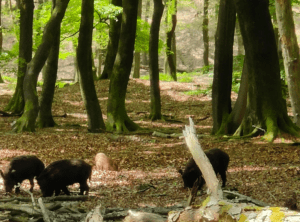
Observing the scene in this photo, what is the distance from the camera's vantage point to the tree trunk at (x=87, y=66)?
17766 mm

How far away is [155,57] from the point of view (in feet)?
74.2

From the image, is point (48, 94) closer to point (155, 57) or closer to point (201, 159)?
point (155, 57)

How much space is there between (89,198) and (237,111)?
988cm

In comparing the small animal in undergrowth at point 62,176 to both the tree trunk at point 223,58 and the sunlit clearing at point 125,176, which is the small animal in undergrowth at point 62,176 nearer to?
the sunlit clearing at point 125,176

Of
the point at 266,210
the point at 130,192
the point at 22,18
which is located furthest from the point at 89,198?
the point at 22,18

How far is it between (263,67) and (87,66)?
296 inches

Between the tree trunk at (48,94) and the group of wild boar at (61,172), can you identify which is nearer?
the group of wild boar at (61,172)

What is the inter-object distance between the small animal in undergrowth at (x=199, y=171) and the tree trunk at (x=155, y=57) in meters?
14.6

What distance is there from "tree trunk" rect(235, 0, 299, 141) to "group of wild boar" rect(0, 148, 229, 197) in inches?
224

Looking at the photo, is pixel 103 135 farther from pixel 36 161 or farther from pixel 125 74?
pixel 36 161

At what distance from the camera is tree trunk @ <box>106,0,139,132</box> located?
59.5 ft

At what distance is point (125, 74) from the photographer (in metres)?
18.3

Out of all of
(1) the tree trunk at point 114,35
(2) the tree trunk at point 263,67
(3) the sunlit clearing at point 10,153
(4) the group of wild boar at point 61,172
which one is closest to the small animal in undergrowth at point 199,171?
(4) the group of wild boar at point 61,172

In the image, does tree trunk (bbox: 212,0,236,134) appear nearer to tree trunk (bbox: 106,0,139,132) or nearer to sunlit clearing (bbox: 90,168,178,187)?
tree trunk (bbox: 106,0,139,132)
